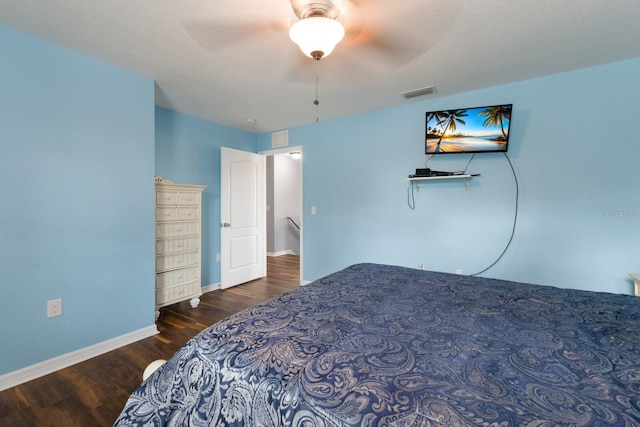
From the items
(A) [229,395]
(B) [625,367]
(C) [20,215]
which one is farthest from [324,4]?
(C) [20,215]

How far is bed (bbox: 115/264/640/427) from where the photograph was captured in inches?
25.5

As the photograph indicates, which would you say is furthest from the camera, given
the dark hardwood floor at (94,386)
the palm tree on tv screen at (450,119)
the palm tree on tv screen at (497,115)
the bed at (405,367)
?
the palm tree on tv screen at (450,119)

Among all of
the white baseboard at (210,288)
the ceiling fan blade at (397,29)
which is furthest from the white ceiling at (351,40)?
the white baseboard at (210,288)

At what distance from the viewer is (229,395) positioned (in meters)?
0.83

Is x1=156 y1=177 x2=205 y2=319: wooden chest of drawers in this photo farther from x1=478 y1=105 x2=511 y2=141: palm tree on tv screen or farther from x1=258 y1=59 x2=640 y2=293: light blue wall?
x1=478 y1=105 x2=511 y2=141: palm tree on tv screen

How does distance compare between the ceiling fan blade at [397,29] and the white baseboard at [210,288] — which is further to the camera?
the white baseboard at [210,288]

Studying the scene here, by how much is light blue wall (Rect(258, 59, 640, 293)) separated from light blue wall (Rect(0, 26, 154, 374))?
2.31 m

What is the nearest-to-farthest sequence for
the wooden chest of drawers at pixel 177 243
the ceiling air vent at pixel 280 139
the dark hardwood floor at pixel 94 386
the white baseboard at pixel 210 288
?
the dark hardwood floor at pixel 94 386
the wooden chest of drawers at pixel 177 243
the white baseboard at pixel 210 288
the ceiling air vent at pixel 280 139

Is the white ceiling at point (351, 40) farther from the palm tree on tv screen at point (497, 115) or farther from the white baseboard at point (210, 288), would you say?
the white baseboard at point (210, 288)

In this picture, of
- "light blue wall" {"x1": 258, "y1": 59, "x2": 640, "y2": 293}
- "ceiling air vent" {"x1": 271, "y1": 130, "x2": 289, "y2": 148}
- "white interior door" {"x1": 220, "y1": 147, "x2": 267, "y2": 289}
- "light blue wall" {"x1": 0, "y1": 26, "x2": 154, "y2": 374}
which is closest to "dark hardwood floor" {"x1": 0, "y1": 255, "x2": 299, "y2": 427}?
"light blue wall" {"x1": 0, "y1": 26, "x2": 154, "y2": 374}

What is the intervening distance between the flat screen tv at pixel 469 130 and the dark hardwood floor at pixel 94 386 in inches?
118

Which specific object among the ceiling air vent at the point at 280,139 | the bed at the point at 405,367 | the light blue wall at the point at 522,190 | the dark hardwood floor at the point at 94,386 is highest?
the ceiling air vent at the point at 280,139

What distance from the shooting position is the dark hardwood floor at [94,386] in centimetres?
156

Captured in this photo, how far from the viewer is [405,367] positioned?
0.81m
